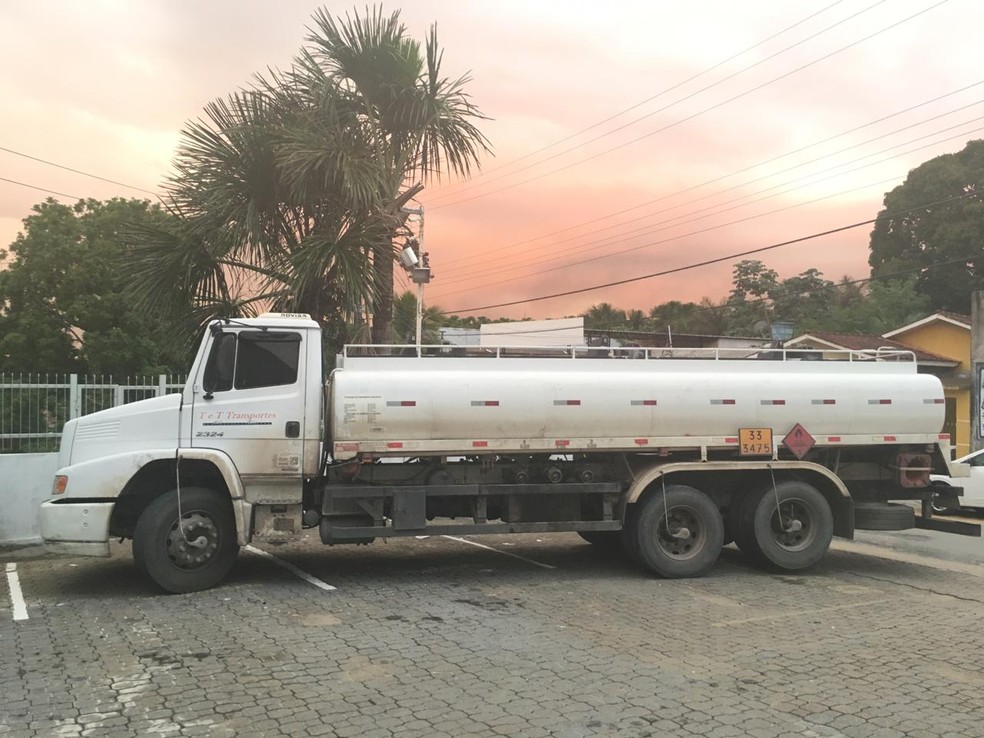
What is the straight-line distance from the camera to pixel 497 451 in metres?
8.15

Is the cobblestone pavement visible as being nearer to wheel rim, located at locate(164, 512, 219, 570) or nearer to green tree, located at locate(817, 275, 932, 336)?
wheel rim, located at locate(164, 512, 219, 570)

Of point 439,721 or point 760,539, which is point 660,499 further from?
point 439,721

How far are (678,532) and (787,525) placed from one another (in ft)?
4.30

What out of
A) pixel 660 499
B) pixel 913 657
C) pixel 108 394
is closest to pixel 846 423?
pixel 660 499

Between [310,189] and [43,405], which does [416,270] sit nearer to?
[310,189]

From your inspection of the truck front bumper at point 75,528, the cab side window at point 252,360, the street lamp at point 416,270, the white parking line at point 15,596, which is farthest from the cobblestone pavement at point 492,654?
the street lamp at point 416,270

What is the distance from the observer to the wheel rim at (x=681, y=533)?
8641mm

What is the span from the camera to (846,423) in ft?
29.2

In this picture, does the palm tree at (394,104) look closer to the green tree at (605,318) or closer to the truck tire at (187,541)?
the truck tire at (187,541)

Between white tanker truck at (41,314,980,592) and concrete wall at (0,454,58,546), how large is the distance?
3.51 metres

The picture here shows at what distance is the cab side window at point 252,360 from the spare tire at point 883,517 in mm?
6401

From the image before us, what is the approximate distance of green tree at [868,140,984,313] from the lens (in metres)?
42.5

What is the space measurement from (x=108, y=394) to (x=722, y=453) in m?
8.27

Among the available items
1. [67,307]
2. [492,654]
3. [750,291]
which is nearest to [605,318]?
[750,291]
